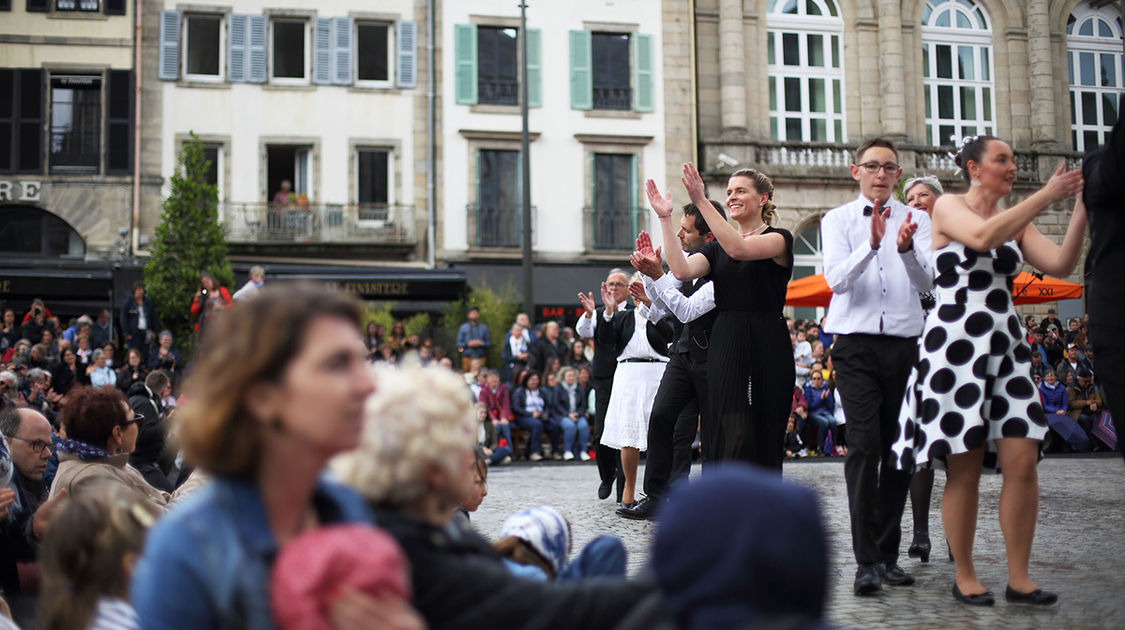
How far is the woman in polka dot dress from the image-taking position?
5.15 metres

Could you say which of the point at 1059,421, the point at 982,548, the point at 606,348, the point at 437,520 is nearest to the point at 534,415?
the point at 1059,421

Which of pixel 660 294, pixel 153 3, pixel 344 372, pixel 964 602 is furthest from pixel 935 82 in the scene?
pixel 344 372

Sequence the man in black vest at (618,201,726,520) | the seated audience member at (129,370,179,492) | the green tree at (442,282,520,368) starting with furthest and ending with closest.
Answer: the green tree at (442,282,520,368) → the man in black vest at (618,201,726,520) → the seated audience member at (129,370,179,492)

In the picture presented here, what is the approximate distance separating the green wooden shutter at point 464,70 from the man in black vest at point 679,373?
23789mm

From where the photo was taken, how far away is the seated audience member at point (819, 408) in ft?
65.2

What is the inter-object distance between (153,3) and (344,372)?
31457 millimetres

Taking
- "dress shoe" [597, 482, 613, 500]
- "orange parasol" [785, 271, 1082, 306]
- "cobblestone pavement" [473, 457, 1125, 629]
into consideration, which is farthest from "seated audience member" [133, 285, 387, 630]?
"orange parasol" [785, 271, 1082, 306]

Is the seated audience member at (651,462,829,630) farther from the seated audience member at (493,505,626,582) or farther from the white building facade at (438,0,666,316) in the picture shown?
the white building facade at (438,0,666,316)

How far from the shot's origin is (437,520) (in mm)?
2541

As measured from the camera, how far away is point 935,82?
34.5 metres

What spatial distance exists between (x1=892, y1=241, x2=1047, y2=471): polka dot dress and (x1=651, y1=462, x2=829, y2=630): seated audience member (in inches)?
132

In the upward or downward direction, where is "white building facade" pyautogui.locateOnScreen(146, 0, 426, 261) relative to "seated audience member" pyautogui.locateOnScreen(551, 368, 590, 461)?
upward

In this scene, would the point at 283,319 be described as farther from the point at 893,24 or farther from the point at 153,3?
the point at 893,24

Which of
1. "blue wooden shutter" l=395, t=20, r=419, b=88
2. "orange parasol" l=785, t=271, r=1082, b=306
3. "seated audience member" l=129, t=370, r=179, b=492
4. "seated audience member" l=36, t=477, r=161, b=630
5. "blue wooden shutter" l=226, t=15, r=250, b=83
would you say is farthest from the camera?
"blue wooden shutter" l=395, t=20, r=419, b=88
